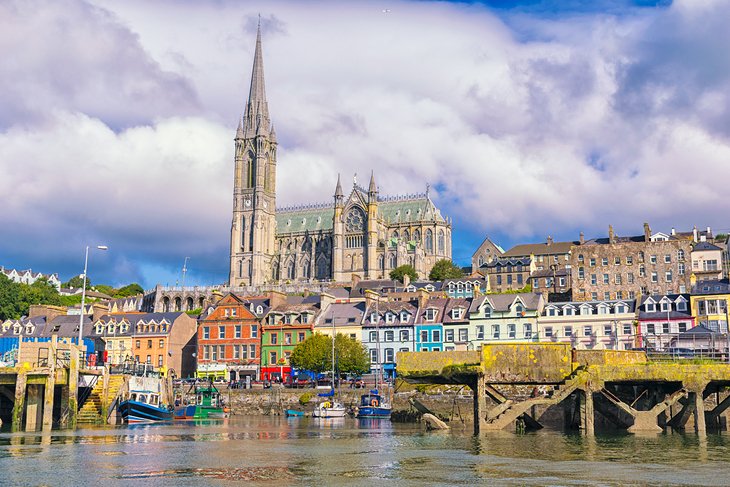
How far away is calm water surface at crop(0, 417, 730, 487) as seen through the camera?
3011 cm

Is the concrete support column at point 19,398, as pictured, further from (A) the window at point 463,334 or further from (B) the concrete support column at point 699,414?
(A) the window at point 463,334

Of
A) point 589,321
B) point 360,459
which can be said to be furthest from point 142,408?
point 589,321

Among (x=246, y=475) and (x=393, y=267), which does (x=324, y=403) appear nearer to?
(x=246, y=475)

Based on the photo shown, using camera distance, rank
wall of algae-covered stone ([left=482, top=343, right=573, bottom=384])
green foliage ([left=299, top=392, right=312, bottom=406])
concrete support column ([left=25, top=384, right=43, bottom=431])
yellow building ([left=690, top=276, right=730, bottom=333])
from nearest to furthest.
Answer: wall of algae-covered stone ([left=482, top=343, right=573, bottom=384]) → concrete support column ([left=25, top=384, right=43, bottom=431]) → green foliage ([left=299, top=392, right=312, bottom=406]) → yellow building ([left=690, top=276, right=730, bottom=333])

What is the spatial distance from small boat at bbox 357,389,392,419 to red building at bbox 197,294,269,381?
2361 centimetres

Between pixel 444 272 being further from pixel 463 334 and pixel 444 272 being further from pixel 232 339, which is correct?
pixel 463 334

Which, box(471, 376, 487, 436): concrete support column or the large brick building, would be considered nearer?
box(471, 376, 487, 436): concrete support column

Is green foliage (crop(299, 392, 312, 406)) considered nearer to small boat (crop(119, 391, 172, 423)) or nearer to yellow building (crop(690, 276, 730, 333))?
small boat (crop(119, 391, 172, 423))

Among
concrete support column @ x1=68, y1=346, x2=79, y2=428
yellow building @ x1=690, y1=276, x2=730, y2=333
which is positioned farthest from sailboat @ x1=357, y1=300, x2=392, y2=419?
yellow building @ x1=690, y1=276, x2=730, y2=333

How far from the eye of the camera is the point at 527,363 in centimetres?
4641

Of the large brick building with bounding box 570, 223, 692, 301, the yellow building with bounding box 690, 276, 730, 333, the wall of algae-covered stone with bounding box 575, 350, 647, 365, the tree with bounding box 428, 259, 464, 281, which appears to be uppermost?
the tree with bounding box 428, 259, 464, 281

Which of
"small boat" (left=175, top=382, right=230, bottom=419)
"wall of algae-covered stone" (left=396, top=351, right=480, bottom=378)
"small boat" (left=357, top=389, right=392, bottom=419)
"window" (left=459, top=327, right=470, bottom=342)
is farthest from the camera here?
"window" (left=459, top=327, right=470, bottom=342)

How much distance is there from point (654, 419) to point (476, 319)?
4525 centimetres

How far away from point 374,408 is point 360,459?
125 feet
